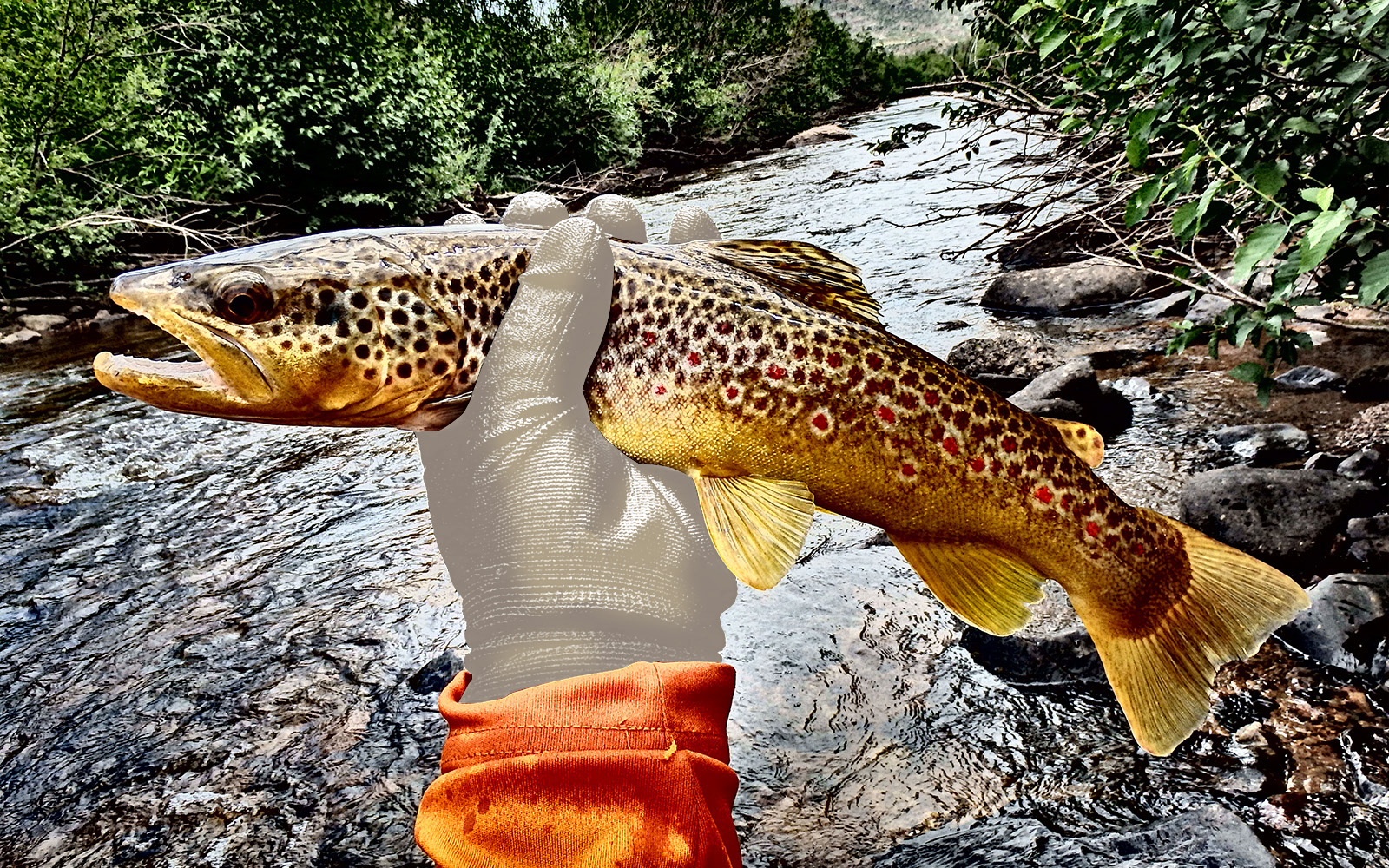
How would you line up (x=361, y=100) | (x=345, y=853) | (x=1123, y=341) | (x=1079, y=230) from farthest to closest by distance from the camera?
(x=361, y=100) < (x=1079, y=230) < (x=1123, y=341) < (x=345, y=853)

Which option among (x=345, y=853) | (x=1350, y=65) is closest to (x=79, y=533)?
(x=345, y=853)

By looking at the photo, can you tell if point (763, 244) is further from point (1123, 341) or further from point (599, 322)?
point (1123, 341)

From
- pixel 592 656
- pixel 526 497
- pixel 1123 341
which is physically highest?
pixel 526 497

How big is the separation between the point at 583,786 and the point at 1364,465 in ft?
16.5

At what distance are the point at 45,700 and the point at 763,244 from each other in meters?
4.76

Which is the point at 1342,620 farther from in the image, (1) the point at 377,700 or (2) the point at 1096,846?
(1) the point at 377,700

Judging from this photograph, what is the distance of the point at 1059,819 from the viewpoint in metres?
3.26

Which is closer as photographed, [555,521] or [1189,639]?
[555,521]

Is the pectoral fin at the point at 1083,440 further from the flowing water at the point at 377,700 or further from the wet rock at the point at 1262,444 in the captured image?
the wet rock at the point at 1262,444

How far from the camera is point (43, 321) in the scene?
1273 centimetres

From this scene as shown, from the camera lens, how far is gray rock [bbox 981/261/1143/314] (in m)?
9.14

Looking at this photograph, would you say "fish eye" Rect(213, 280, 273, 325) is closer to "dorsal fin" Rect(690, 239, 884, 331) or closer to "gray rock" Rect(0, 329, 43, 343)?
"dorsal fin" Rect(690, 239, 884, 331)

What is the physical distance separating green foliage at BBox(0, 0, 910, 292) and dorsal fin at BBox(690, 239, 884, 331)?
10.4 m

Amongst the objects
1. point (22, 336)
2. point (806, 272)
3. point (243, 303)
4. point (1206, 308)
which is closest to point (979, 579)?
point (806, 272)
